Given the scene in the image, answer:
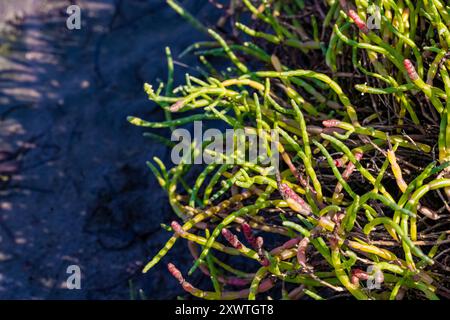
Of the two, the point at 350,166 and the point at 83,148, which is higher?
the point at 350,166

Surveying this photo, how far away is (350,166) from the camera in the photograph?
1.06m

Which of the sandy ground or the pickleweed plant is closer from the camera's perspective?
the pickleweed plant

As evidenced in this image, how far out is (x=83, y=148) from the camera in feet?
5.63

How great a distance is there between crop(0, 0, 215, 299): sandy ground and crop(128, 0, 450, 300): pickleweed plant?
0.28 metres

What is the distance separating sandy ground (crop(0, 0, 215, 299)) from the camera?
5.01 feet

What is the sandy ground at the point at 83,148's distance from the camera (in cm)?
153

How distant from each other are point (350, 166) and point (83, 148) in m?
0.85

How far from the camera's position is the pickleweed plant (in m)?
1.02

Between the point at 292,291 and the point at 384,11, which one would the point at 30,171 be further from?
the point at 384,11

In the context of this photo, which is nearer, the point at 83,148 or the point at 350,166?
the point at 350,166

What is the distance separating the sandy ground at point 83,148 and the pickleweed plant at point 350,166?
0.28 m
